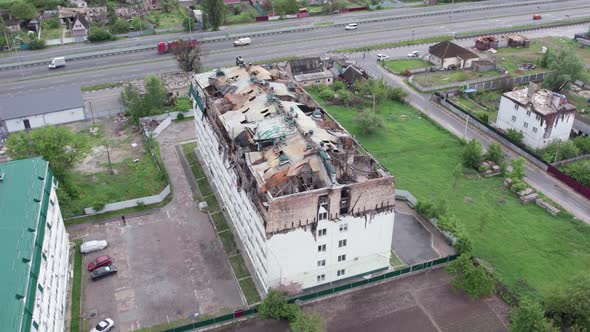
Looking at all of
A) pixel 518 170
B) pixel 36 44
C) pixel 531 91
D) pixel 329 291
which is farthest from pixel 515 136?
pixel 36 44

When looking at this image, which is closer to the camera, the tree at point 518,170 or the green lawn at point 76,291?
the green lawn at point 76,291

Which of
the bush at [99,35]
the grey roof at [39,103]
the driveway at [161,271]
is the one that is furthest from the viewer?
the bush at [99,35]

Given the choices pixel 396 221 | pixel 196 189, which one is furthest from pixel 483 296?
pixel 196 189

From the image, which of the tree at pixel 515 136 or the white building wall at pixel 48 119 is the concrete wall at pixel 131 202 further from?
the tree at pixel 515 136

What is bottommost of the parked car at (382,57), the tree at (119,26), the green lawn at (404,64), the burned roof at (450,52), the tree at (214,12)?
the green lawn at (404,64)

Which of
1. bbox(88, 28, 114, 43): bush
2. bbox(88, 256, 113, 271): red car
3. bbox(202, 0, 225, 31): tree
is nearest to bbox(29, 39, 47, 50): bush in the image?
bbox(88, 28, 114, 43): bush

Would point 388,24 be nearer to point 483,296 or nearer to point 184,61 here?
point 184,61

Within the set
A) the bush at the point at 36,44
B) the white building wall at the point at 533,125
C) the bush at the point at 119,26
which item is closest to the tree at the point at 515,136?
the white building wall at the point at 533,125
